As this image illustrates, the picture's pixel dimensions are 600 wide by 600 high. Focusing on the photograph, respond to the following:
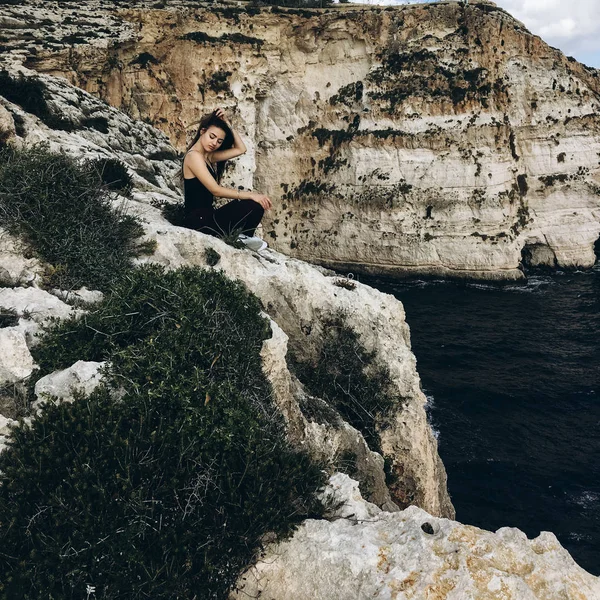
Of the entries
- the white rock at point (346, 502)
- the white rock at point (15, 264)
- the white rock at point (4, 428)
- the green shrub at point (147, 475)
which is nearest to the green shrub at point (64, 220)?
the white rock at point (15, 264)

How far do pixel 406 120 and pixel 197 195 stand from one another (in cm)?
3097

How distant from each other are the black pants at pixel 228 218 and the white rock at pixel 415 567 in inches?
216

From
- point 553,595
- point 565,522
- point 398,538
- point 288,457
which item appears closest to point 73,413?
point 288,457

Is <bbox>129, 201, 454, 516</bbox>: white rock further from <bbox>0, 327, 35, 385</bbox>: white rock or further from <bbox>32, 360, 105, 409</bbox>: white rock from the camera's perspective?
<bbox>32, 360, 105, 409</bbox>: white rock

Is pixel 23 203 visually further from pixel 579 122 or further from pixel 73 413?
pixel 579 122

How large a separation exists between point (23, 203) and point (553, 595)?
8.03m

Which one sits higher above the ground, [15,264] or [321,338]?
[15,264]

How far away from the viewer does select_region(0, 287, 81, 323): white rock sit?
570 centimetres

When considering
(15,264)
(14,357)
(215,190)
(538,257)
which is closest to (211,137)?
(215,190)

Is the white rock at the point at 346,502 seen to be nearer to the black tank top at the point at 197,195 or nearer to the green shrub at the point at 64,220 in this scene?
the green shrub at the point at 64,220

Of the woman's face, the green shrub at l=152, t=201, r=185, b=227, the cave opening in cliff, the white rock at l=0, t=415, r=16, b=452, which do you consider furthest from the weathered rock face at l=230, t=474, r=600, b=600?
the cave opening in cliff

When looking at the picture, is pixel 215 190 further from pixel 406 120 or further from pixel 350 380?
pixel 406 120

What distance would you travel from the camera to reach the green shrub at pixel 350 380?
8633 millimetres

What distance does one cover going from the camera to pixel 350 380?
8766mm
